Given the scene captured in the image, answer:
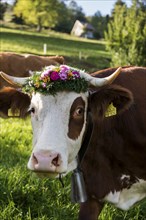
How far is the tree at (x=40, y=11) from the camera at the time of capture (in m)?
70.9

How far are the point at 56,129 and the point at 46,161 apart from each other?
311 millimetres

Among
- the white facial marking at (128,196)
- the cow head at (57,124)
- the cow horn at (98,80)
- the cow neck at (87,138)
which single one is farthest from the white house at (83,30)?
the cow head at (57,124)

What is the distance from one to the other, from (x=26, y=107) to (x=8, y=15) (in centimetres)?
8307

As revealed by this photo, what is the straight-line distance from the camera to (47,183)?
5555 millimetres

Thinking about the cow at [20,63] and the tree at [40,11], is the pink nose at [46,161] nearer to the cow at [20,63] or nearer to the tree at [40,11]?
the cow at [20,63]

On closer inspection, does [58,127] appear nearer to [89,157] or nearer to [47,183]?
[89,157]

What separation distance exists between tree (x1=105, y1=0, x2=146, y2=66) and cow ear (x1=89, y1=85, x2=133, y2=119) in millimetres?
19299

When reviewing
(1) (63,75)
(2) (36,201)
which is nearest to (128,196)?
(2) (36,201)

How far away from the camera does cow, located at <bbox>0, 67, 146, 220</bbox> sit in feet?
11.5

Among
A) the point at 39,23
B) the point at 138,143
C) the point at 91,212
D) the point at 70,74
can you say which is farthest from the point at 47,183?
the point at 39,23

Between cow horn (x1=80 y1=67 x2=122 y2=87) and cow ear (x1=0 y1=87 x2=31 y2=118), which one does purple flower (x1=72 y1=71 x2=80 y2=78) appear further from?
cow ear (x1=0 y1=87 x2=31 y2=118)

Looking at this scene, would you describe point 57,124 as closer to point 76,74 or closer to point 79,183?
point 76,74

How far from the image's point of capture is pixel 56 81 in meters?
3.52

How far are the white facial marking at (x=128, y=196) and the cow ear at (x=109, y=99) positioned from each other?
2.96 feet
